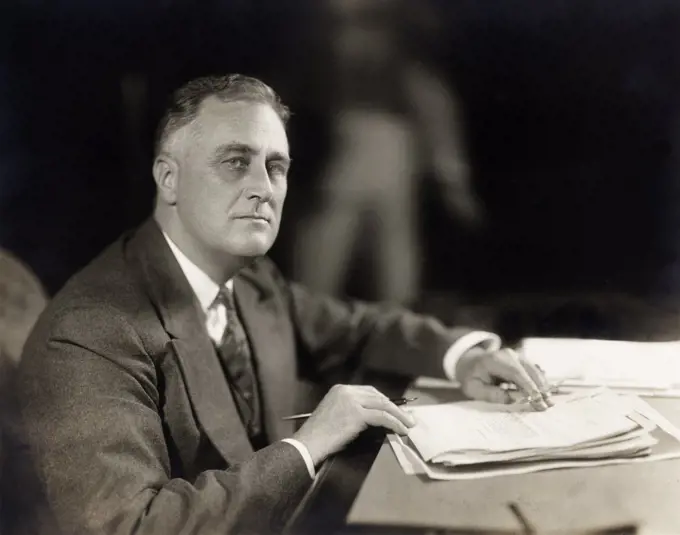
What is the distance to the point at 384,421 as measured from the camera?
0.98 meters

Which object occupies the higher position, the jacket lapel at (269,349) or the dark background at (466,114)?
the dark background at (466,114)

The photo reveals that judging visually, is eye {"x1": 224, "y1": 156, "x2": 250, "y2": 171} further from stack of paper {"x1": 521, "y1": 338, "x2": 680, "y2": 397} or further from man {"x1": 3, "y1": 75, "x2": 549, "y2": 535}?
stack of paper {"x1": 521, "y1": 338, "x2": 680, "y2": 397}

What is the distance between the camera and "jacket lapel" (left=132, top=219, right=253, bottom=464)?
0.98 m

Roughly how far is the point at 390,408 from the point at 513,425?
0.60 feet

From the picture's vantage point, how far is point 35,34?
1.10m

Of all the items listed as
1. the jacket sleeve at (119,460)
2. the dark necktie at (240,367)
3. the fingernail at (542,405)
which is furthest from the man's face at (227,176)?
the fingernail at (542,405)

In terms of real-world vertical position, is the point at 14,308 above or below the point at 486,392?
above

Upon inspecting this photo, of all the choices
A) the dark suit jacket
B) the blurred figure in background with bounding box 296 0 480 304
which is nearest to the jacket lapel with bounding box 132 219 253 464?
the dark suit jacket

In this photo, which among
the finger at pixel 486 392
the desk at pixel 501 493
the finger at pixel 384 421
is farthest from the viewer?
the finger at pixel 486 392

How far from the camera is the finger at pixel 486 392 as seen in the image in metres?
1.08

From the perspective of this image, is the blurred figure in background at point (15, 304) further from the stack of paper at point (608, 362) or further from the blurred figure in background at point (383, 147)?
the stack of paper at point (608, 362)

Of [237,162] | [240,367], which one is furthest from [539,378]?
[237,162]

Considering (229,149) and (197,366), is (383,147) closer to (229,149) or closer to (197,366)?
(229,149)

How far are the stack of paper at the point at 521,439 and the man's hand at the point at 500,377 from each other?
33 mm
